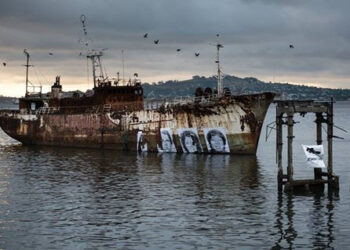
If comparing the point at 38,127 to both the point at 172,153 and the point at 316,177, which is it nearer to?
the point at 172,153

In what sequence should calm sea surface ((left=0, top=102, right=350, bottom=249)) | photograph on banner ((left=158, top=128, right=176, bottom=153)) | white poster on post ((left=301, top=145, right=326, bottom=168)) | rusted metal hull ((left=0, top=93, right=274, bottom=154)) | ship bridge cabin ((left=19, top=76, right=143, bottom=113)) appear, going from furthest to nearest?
ship bridge cabin ((left=19, top=76, right=143, bottom=113))
photograph on banner ((left=158, top=128, right=176, bottom=153))
rusted metal hull ((left=0, top=93, right=274, bottom=154))
white poster on post ((left=301, top=145, right=326, bottom=168))
calm sea surface ((left=0, top=102, right=350, bottom=249))

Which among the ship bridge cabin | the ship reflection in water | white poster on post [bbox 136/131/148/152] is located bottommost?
the ship reflection in water

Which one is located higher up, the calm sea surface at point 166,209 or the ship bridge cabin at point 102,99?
the ship bridge cabin at point 102,99

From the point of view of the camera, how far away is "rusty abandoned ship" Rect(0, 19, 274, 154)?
49781 mm

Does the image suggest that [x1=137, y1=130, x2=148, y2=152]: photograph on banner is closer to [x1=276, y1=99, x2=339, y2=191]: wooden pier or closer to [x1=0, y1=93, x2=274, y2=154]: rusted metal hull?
[x1=0, y1=93, x2=274, y2=154]: rusted metal hull

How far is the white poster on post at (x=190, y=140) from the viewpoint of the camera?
52.3 meters

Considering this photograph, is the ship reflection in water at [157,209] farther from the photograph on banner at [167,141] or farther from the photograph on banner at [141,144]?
the photograph on banner at [141,144]

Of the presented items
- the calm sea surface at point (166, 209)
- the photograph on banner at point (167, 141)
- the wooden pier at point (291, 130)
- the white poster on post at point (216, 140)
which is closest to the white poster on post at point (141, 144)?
the photograph on banner at point (167, 141)

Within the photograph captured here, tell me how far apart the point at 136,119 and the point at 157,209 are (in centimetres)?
3038

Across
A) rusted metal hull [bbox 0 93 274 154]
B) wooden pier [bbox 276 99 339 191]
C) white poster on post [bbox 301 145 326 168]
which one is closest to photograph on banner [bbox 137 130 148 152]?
rusted metal hull [bbox 0 93 274 154]

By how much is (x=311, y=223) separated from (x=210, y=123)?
89.4 feet

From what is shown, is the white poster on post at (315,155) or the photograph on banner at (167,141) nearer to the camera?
the white poster on post at (315,155)

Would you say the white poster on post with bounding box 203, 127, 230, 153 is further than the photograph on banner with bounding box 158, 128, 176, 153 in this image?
No

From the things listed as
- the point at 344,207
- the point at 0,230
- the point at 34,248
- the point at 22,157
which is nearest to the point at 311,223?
the point at 344,207
